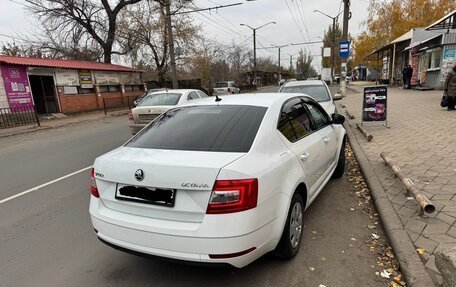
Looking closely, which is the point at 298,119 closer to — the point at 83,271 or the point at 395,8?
the point at 83,271

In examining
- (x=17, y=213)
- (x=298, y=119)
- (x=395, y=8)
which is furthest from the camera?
(x=395, y=8)

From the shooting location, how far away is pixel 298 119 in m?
3.85

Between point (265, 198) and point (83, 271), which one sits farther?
point (83, 271)

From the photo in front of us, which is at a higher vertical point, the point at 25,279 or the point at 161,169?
the point at 161,169

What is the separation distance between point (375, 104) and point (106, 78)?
2129 cm

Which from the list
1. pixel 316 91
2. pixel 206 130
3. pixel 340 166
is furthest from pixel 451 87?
pixel 206 130

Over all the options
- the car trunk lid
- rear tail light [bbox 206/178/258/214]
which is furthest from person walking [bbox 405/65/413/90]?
rear tail light [bbox 206/178/258/214]

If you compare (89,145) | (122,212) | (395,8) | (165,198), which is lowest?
(89,145)

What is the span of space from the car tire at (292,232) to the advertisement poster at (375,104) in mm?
6981

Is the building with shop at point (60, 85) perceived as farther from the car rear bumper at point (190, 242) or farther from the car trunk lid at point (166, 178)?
the car rear bumper at point (190, 242)

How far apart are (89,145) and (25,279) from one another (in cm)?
745

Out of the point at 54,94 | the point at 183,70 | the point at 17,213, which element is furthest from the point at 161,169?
the point at 183,70

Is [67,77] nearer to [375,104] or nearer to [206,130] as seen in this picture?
[375,104]

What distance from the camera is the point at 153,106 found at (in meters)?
9.52
